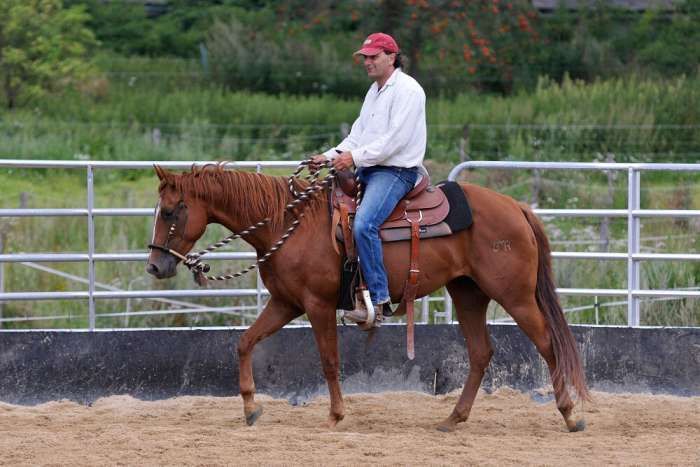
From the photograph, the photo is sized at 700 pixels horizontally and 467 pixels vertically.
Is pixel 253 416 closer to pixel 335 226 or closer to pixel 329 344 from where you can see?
pixel 329 344

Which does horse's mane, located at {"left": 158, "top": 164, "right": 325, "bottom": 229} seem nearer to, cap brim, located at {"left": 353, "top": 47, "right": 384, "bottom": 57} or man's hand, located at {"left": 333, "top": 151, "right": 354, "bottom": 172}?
→ man's hand, located at {"left": 333, "top": 151, "right": 354, "bottom": 172}

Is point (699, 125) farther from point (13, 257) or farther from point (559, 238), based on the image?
point (13, 257)

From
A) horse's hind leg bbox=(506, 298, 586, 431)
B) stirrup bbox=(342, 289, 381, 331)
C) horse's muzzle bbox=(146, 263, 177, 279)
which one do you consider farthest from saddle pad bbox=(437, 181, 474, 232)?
horse's muzzle bbox=(146, 263, 177, 279)

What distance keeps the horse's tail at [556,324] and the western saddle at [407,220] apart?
2.02 feet

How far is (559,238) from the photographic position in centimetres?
1261

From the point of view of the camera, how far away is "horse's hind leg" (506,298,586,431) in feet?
23.6

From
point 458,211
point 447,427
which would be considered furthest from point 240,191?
point 447,427

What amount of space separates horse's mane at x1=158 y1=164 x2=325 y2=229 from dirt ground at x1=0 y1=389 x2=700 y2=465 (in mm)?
1303

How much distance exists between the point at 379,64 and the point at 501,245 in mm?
1350

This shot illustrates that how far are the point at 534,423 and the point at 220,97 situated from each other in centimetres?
1410

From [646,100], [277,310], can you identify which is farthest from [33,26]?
[277,310]

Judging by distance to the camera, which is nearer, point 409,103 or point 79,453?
point 79,453

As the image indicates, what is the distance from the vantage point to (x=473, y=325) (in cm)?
755

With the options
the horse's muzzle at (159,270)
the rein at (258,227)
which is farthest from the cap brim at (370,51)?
the horse's muzzle at (159,270)
